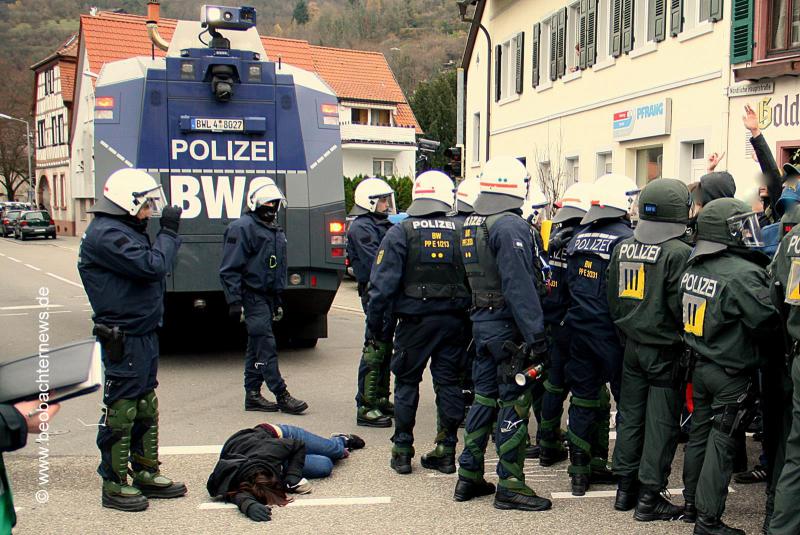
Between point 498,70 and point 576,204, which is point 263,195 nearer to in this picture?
point 576,204

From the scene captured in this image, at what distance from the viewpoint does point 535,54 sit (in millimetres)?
21750

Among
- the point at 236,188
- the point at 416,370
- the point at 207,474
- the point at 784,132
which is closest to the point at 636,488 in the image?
the point at 416,370

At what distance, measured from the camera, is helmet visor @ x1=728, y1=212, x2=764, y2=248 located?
4.58 meters

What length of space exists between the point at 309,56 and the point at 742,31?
33506mm

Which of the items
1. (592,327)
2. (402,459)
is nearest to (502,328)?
(592,327)

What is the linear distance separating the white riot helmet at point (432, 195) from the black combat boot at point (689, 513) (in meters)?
2.49

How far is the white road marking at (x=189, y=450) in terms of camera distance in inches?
247

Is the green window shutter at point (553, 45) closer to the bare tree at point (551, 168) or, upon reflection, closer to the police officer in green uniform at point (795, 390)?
the bare tree at point (551, 168)

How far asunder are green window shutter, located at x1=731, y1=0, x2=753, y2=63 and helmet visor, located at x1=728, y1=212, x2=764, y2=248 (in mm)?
9022

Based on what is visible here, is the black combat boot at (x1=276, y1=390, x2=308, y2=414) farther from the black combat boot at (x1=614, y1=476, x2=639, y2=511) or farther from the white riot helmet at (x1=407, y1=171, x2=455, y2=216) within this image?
the black combat boot at (x1=614, y1=476, x2=639, y2=511)

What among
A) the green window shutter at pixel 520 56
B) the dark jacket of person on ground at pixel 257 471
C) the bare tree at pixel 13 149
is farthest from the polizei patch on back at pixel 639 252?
the bare tree at pixel 13 149

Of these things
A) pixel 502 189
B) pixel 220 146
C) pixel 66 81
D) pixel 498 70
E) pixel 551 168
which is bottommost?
pixel 502 189

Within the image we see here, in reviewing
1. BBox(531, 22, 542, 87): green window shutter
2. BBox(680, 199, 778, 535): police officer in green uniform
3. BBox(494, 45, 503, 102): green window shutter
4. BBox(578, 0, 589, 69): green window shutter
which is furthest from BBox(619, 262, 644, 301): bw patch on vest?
BBox(494, 45, 503, 102): green window shutter

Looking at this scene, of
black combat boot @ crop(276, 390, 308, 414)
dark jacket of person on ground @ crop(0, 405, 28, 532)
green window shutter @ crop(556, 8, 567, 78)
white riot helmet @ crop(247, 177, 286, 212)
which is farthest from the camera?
green window shutter @ crop(556, 8, 567, 78)
